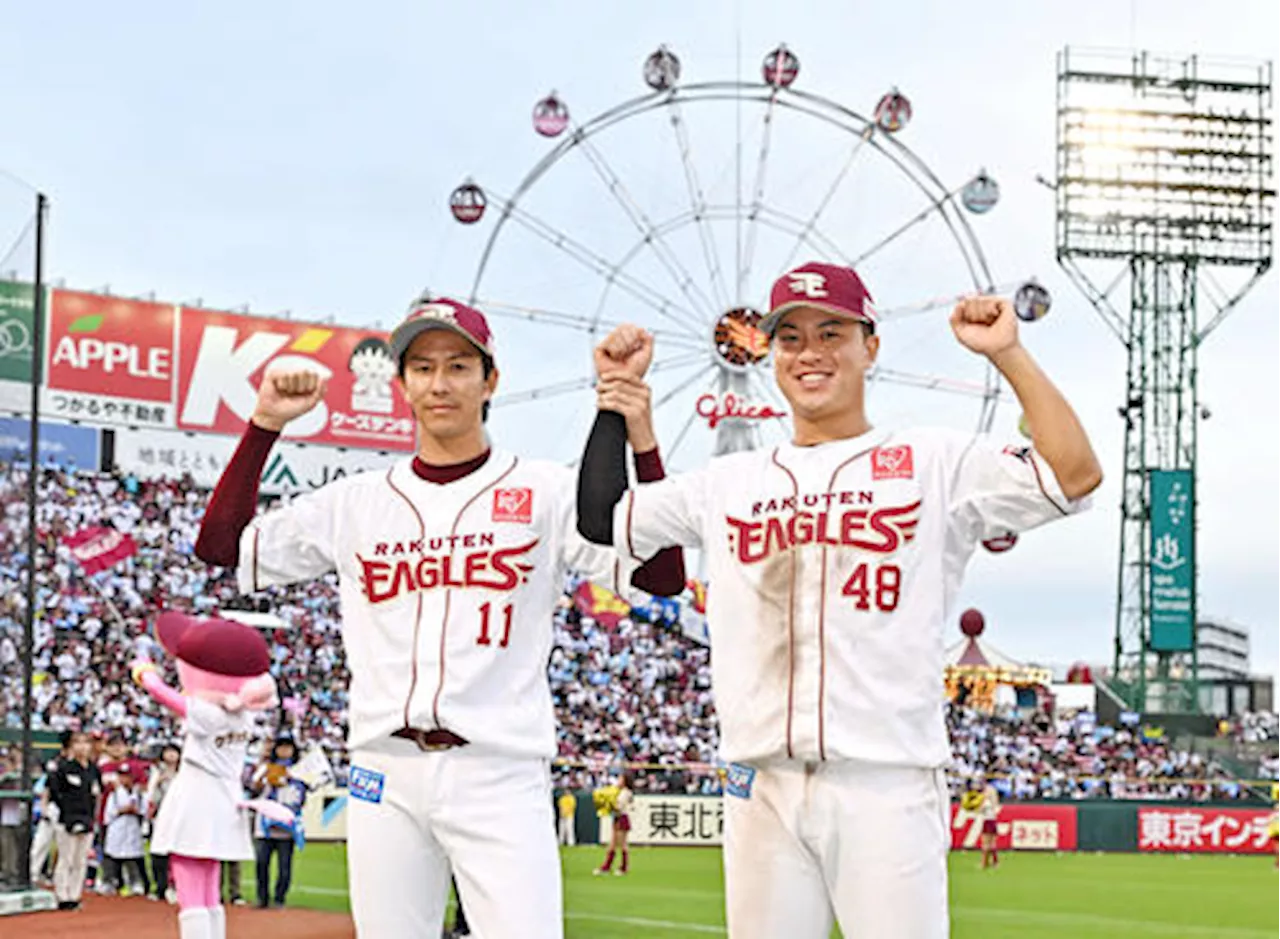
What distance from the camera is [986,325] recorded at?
163 inches

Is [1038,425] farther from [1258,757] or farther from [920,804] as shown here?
[1258,757]

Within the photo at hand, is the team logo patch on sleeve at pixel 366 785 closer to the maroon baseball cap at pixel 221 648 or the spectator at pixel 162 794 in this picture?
the maroon baseball cap at pixel 221 648

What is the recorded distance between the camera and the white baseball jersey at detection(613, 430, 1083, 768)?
4.16m

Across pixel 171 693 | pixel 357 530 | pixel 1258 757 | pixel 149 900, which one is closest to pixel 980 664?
pixel 1258 757

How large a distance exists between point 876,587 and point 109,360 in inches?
1700

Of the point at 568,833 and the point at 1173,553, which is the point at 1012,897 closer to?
the point at 568,833

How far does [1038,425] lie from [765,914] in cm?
120

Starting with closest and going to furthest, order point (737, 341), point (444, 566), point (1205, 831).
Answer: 1. point (444, 566)
2. point (1205, 831)
3. point (737, 341)

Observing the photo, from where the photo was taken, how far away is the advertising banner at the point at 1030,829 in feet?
103

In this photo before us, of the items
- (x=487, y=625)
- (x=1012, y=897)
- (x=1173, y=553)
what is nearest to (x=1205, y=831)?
(x=1012, y=897)

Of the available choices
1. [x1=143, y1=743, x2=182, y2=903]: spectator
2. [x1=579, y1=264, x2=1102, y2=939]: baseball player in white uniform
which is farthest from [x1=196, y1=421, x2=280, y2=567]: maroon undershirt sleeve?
[x1=143, y1=743, x2=182, y2=903]: spectator

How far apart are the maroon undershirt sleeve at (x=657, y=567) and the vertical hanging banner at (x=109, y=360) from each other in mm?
41273

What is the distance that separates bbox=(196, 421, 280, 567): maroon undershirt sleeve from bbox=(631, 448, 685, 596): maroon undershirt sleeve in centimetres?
105

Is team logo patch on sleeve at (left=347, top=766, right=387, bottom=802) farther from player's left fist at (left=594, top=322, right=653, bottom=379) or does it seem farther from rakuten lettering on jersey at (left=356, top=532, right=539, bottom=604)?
player's left fist at (left=594, top=322, right=653, bottom=379)
